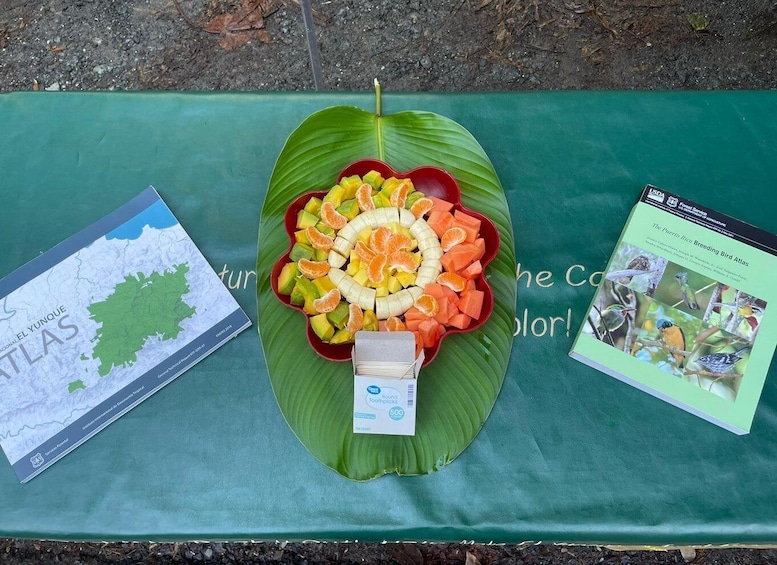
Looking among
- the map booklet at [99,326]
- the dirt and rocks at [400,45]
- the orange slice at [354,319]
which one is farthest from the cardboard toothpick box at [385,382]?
the dirt and rocks at [400,45]

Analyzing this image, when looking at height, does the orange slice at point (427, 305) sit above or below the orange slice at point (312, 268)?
below

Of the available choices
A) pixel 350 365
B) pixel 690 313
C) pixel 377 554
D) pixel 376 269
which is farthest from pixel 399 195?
pixel 377 554

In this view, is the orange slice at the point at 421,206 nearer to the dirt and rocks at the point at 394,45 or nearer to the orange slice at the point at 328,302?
the orange slice at the point at 328,302

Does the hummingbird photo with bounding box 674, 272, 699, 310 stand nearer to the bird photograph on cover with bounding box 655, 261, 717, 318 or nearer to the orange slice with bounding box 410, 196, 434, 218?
the bird photograph on cover with bounding box 655, 261, 717, 318

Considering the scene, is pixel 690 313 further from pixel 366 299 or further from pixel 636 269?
pixel 366 299

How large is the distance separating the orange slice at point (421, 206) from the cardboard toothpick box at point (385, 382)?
8.6 inches

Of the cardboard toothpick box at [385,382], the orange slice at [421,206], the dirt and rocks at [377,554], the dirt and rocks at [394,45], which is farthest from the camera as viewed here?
the dirt and rocks at [394,45]

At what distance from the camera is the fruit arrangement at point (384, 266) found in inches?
32.9

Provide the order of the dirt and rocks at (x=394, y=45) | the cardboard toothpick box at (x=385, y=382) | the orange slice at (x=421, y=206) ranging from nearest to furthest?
the cardboard toothpick box at (x=385, y=382), the orange slice at (x=421, y=206), the dirt and rocks at (x=394, y=45)

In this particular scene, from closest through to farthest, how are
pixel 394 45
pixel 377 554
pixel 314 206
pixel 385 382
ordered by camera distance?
pixel 385 382 → pixel 314 206 → pixel 377 554 → pixel 394 45

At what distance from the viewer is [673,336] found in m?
0.90

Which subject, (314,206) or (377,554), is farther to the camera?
(377,554)

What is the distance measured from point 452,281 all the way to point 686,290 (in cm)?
43

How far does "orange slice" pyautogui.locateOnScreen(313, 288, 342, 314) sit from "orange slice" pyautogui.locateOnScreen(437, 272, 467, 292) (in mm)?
165
